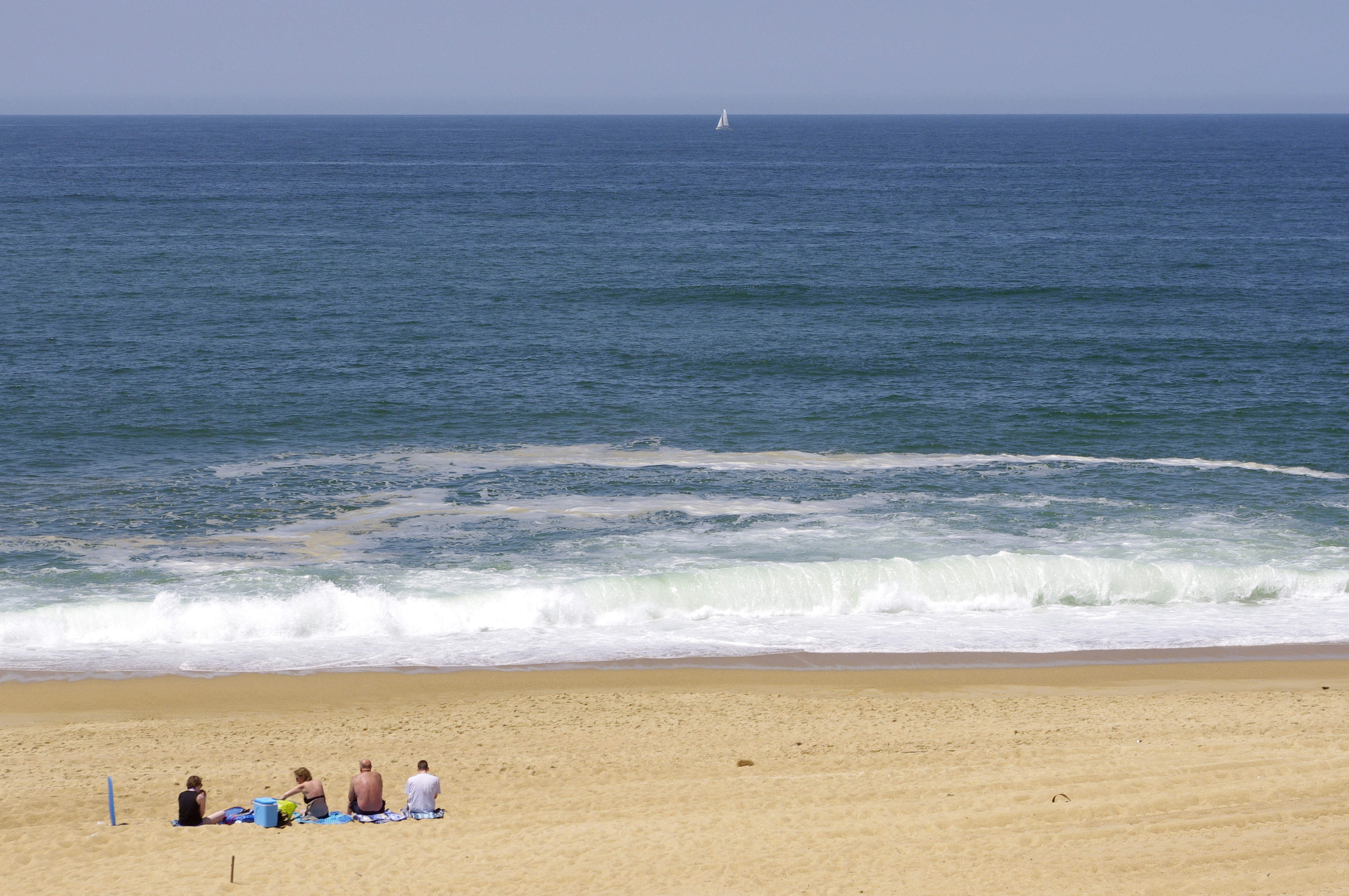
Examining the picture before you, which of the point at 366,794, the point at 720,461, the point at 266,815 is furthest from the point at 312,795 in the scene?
the point at 720,461

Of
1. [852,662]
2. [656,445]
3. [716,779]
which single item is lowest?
[852,662]

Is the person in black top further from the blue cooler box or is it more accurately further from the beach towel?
the beach towel

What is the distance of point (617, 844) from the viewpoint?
40.4ft

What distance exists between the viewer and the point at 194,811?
42.4ft

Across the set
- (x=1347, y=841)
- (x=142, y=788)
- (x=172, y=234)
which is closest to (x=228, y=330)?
(x=172, y=234)

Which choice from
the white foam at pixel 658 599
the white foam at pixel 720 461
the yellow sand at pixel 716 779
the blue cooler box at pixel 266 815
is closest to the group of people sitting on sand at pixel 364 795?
the yellow sand at pixel 716 779

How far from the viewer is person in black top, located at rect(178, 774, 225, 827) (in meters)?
12.9

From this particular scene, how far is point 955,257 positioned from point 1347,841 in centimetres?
4894

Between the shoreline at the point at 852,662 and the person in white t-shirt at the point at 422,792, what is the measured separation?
17.4ft

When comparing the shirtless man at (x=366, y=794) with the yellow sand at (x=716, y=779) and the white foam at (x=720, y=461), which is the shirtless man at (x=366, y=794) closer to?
the yellow sand at (x=716, y=779)

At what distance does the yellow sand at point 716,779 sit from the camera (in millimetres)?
11664

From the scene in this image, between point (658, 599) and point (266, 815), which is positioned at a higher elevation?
point (266, 815)

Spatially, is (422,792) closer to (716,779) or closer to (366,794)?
(366,794)

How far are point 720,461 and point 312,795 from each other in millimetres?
17699
